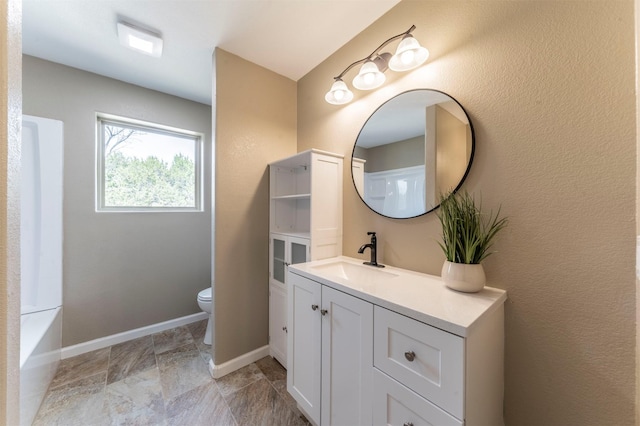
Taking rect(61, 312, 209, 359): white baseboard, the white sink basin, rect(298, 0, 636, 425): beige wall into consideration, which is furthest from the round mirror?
rect(61, 312, 209, 359): white baseboard

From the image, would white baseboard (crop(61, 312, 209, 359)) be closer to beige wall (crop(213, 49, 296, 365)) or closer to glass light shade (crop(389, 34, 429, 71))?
beige wall (crop(213, 49, 296, 365))

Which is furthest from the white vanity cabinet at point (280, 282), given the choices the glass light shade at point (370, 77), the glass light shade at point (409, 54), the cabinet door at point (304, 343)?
the glass light shade at point (409, 54)

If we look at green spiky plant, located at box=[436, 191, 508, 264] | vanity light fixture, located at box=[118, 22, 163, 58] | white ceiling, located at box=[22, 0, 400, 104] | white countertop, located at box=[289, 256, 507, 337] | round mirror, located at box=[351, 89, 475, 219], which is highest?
white ceiling, located at box=[22, 0, 400, 104]

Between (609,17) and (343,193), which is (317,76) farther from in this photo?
(609,17)

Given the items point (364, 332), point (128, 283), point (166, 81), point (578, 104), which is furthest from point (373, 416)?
A: point (166, 81)

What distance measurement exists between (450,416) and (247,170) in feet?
6.02

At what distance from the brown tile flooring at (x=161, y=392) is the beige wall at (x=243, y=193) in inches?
9.1

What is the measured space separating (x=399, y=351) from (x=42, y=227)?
8.78ft

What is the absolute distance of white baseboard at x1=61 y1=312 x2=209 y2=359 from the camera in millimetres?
1960

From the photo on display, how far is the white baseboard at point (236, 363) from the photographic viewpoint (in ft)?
5.65

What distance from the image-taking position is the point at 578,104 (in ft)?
2.83

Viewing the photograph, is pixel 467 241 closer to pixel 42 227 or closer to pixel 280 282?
pixel 280 282

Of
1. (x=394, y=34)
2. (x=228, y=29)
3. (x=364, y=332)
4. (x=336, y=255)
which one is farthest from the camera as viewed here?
(x=336, y=255)

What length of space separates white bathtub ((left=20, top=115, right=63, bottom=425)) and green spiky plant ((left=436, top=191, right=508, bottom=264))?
2.68 m
